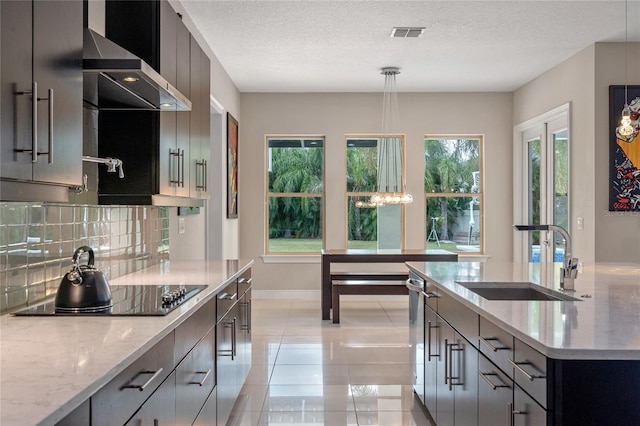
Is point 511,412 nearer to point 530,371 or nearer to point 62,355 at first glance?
point 530,371

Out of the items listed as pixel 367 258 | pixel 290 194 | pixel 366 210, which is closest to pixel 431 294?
pixel 367 258

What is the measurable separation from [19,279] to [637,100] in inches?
206

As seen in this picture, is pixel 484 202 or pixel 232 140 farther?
pixel 484 202

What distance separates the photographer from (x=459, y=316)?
8.40ft

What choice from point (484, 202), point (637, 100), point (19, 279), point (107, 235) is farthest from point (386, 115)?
point (19, 279)

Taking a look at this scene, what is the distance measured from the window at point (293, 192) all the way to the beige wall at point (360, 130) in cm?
15

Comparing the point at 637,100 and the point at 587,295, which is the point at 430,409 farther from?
the point at 637,100

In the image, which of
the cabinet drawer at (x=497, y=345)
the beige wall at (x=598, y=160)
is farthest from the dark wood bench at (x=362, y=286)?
the cabinet drawer at (x=497, y=345)

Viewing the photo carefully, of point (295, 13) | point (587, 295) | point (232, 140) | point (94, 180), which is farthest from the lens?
point (232, 140)

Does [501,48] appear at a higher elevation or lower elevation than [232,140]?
higher

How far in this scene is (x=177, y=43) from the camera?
322cm

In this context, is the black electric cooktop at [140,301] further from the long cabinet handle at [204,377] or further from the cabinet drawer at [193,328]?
the long cabinet handle at [204,377]

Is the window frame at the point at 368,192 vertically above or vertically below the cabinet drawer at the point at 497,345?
Answer: above

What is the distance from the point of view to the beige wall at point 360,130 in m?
7.71
